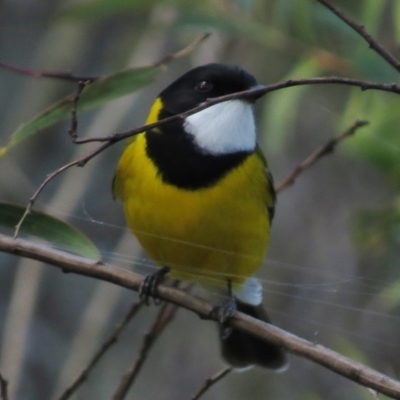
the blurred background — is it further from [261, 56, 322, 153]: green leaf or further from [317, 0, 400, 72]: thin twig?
[317, 0, 400, 72]: thin twig

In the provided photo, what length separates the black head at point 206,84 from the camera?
7.63 ft

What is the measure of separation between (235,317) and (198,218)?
1.30 feet

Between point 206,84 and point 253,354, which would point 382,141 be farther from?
point 253,354

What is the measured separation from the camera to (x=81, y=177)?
335 centimetres

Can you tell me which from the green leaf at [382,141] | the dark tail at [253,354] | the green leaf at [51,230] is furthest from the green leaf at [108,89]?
the dark tail at [253,354]

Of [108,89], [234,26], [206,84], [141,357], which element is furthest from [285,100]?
[141,357]

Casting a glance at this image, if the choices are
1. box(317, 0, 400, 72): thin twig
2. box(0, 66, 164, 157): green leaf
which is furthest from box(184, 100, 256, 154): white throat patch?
box(317, 0, 400, 72): thin twig

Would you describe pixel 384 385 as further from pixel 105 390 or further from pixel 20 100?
pixel 20 100

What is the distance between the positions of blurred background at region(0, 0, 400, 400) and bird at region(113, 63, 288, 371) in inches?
13.0

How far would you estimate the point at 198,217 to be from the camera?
7.36 ft

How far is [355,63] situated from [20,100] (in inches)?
82.3

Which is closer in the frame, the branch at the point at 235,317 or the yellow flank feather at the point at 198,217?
the branch at the point at 235,317

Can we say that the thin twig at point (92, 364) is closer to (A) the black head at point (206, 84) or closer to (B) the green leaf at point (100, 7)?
(A) the black head at point (206, 84)

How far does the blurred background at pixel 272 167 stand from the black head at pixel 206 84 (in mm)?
376
